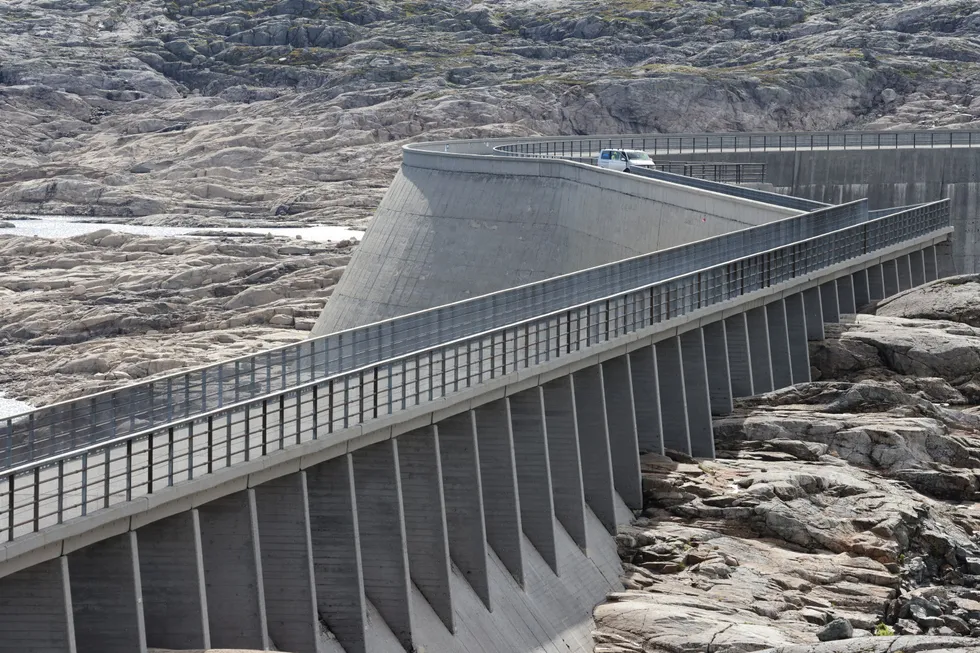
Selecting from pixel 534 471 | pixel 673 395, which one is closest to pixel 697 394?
pixel 673 395

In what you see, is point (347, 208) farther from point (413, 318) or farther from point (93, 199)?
point (413, 318)

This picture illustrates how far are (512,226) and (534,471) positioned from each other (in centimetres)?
2004

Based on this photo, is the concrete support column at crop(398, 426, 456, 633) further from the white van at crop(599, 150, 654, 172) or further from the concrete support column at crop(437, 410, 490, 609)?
the white van at crop(599, 150, 654, 172)

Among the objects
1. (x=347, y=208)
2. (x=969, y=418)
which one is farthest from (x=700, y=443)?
(x=347, y=208)

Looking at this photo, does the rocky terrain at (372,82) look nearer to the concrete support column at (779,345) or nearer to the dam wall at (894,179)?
the dam wall at (894,179)

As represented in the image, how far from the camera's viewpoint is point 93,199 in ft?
440

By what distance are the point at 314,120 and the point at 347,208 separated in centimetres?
2505

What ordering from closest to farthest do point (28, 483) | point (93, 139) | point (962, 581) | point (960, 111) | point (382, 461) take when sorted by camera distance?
point (28, 483), point (382, 461), point (962, 581), point (960, 111), point (93, 139)

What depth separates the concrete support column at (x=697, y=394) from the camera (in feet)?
132

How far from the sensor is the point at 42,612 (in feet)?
75.9

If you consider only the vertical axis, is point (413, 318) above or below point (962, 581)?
above

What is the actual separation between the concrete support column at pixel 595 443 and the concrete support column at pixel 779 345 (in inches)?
346

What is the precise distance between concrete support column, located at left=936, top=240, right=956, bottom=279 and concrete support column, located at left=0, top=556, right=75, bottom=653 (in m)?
40.4

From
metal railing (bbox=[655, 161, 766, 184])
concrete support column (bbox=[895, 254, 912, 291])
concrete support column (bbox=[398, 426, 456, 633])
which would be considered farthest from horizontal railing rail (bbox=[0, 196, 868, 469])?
metal railing (bbox=[655, 161, 766, 184])
